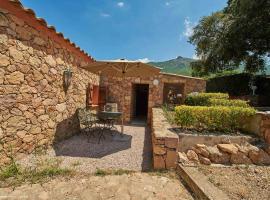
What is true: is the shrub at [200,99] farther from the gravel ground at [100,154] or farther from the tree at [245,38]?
the tree at [245,38]

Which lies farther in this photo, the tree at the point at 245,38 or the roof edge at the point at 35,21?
the tree at the point at 245,38

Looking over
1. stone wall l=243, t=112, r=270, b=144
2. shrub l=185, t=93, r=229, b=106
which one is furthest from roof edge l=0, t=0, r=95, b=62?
stone wall l=243, t=112, r=270, b=144

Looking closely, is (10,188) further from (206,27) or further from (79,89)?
(206,27)

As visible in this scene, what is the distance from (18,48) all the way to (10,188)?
2.52m

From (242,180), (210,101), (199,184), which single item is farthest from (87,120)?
(210,101)

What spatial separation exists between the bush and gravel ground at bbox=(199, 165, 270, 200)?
1157 mm

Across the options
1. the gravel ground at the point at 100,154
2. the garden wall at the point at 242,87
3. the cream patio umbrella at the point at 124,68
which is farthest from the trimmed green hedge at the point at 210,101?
the garden wall at the point at 242,87

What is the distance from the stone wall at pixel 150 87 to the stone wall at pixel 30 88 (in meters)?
3.41

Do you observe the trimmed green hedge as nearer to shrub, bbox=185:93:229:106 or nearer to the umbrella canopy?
shrub, bbox=185:93:229:106

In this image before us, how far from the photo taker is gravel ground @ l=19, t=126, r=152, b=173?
3654mm

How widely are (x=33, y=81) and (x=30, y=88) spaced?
0.17 m

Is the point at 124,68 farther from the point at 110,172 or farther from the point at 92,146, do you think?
the point at 110,172

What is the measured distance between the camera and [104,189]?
2820 millimetres

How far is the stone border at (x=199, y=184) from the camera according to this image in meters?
2.53
